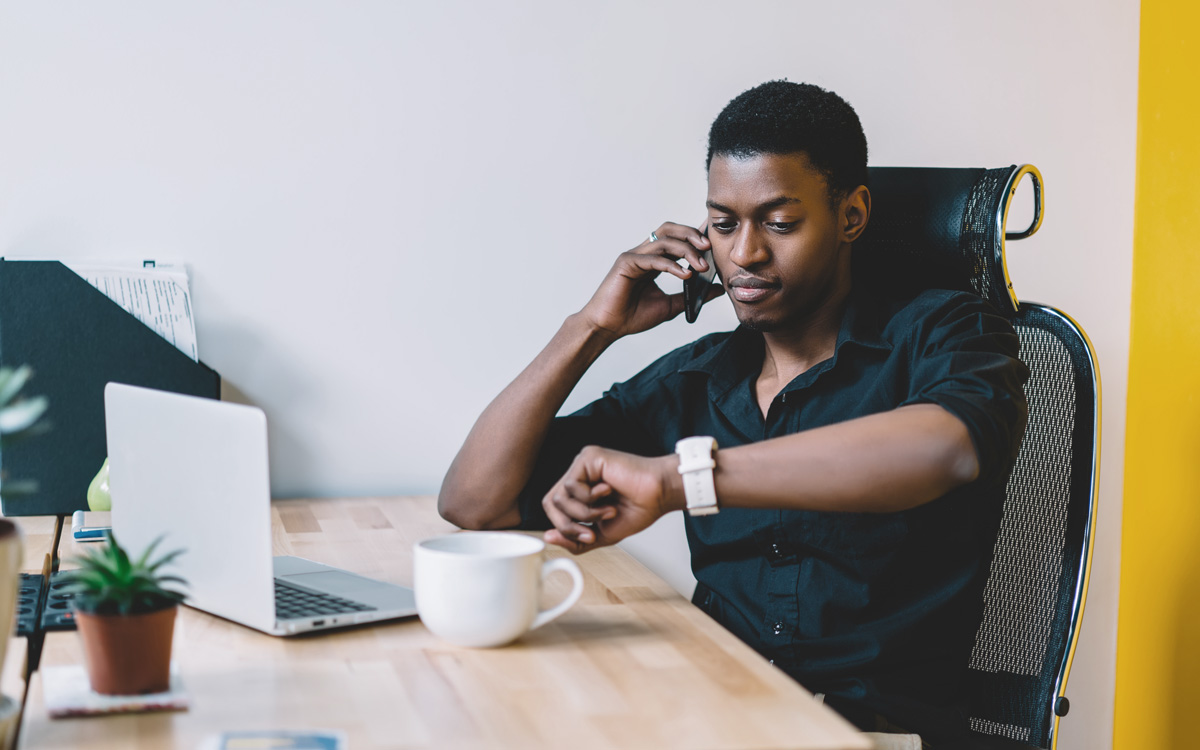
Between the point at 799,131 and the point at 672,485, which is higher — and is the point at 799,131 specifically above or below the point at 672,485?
above

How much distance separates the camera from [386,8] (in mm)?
1575

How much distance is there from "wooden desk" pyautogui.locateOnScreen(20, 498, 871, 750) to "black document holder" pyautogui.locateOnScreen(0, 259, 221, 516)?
60 centimetres

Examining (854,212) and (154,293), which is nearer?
(854,212)

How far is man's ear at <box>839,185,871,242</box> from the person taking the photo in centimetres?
129

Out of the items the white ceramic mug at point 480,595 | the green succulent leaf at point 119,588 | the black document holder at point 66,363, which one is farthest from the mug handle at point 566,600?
the black document holder at point 66,363

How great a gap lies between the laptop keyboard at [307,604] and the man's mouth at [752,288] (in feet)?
1.98

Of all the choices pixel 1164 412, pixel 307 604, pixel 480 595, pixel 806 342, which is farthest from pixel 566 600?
pixel 1164 412

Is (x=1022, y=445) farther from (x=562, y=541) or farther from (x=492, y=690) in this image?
(x=492, y=690)

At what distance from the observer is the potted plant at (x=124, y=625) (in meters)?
0.71

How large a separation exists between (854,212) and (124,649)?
0.98 metres

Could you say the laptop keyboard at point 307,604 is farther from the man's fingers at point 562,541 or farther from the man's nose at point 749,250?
the man's nose at point 749,250

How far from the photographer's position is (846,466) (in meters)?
0.94

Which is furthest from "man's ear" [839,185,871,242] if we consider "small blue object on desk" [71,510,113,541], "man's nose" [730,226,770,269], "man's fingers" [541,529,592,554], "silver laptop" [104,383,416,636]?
"small blue object on desk" [71,510,113,541]

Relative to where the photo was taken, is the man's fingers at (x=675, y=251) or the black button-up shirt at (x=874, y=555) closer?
the black button-up shirt at (x=874, y=555)
